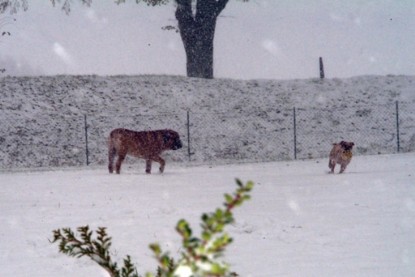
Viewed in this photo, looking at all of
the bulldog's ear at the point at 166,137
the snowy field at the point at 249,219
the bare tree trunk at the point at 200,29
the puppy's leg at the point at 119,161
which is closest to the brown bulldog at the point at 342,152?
the snowy field at the point at 249,219

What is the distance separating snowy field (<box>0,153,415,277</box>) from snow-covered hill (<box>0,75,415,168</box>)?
8938 mm

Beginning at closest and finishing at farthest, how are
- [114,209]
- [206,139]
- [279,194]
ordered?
[114,209]
[279,194]
[206,139]

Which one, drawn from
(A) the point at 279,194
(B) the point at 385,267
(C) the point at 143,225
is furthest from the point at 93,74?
(B) the point at 385,267

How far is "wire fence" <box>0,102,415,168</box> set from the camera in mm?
25703

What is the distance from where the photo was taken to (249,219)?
32.7 ft

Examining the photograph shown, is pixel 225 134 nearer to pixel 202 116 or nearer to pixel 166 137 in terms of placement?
pixel 202 116

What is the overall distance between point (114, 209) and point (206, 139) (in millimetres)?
16699

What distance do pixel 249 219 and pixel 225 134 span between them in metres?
18.4

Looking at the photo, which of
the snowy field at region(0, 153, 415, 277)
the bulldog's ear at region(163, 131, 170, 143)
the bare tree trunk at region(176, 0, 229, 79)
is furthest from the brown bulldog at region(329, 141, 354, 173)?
the bare tree trunk at region(176, 0, 229, 79)

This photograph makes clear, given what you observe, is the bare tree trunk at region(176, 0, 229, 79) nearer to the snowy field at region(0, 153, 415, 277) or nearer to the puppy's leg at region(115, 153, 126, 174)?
the puppy's leg at region(115, 153, 126, 174)

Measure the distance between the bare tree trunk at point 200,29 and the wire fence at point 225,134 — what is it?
647 centimetres

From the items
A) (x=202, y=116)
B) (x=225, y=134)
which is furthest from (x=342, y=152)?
(x=202, y=116)

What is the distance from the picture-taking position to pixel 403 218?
9945mm

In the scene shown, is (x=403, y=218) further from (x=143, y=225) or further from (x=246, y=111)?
(x=246, y=111)
